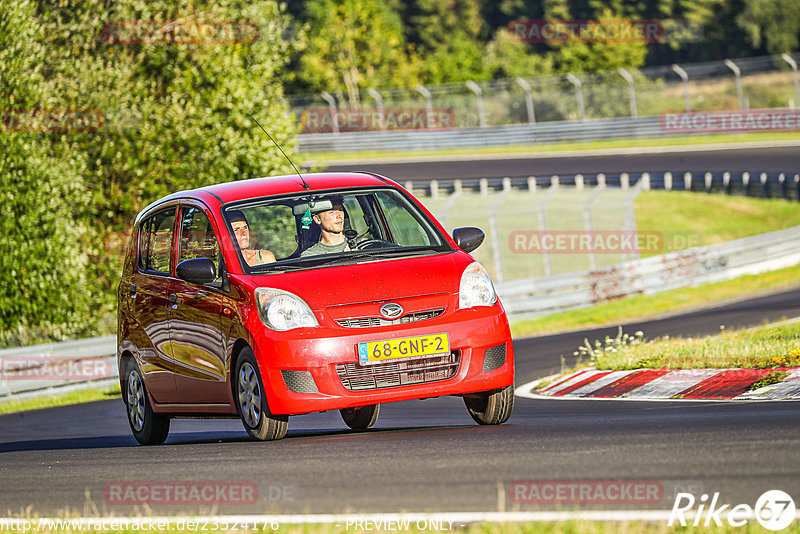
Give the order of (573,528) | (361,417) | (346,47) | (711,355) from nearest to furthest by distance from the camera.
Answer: (573,528) < (361,417) < (711,355) < (346,47)

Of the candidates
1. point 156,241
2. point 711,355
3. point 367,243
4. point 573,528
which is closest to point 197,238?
point 156,241

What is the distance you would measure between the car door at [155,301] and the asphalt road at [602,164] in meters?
32.1

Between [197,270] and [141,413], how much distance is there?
2.13m

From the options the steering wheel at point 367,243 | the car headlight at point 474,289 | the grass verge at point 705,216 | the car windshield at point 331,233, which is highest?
the car windshield at point 331,233

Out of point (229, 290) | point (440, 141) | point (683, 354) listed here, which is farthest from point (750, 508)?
point (440, 141)

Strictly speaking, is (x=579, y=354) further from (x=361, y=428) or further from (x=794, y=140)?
(x=794, y=140)

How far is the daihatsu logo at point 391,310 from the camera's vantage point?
296 inches

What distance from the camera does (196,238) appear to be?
8.83m

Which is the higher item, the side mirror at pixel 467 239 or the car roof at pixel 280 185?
the car roof at pixel 280 185

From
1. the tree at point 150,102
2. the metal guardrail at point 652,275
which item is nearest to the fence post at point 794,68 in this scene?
the metal guardrail at point 652,275

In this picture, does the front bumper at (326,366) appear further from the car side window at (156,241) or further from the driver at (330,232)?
the car side window at (156,241)

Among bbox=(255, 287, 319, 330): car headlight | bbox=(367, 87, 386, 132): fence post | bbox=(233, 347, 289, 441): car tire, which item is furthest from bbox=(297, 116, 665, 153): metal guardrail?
bbox=(255, 287, 319, 330): car headlight

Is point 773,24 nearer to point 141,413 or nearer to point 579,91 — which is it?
point 579,91

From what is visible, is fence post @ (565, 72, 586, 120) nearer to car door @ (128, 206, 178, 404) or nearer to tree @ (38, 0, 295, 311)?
tree @ (38, 0, 295, 311)
